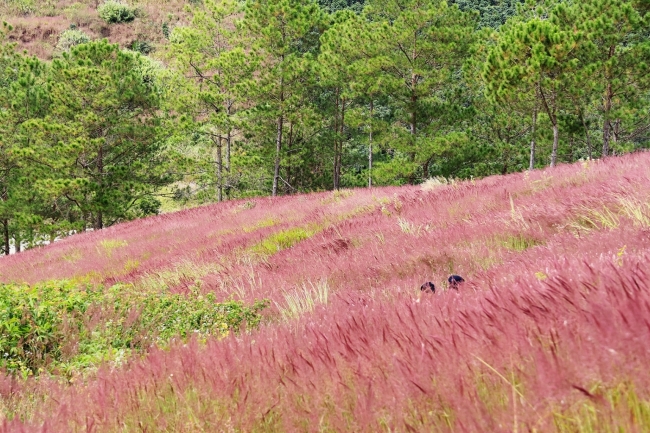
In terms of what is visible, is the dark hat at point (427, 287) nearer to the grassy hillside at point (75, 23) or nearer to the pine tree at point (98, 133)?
the pine tree at point (98, 133)

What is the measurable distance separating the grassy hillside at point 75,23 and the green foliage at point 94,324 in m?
62.3

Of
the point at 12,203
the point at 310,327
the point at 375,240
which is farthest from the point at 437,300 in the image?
the point at 12,203

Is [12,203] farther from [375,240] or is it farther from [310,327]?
[310,327]

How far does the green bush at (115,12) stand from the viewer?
206 ft

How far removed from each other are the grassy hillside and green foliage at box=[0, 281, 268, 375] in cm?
A: 6232

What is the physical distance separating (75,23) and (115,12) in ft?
18.6

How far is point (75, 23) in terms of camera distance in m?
62.6

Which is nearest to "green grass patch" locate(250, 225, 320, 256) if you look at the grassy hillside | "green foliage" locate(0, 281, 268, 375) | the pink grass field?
"green foliage" locate(0, 281, 268, 375)

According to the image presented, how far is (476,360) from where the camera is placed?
129cm

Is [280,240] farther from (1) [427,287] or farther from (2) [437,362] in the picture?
(2) [437,362]

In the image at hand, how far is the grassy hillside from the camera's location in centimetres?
5997

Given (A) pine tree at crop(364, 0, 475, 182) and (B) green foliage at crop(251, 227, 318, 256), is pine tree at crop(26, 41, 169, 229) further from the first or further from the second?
(B) green foliage at crop(251, 227, 318, 256)

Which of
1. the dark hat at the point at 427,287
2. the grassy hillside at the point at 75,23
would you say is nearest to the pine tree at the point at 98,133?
the dark hat at the point at 427,287

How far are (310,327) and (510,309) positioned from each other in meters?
1.07
